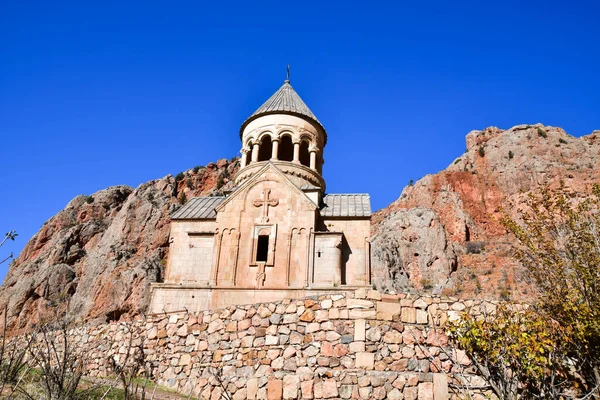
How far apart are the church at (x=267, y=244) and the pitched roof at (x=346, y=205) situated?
3 centimetres

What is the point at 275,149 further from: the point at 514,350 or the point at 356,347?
the point at 514,350

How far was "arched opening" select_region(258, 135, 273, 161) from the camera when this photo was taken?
14.0 metres

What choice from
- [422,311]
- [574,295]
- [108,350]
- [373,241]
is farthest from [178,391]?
[373,241]

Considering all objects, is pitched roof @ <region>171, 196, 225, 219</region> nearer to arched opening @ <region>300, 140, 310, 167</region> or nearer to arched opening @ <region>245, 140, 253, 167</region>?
arched opening @ <region>245, 140, 253, 167</region>

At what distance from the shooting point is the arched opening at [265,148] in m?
14.0

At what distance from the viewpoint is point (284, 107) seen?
13695 mm

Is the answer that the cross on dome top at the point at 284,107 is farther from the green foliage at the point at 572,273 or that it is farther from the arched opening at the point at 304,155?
the green foliage at the point at 572,273

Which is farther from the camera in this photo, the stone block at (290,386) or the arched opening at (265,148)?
the arched opening at (265,148)

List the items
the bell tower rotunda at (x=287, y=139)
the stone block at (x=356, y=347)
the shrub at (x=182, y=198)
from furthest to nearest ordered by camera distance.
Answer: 1. the shrub at (x=182, y=198)
2. the bell tower rotunda at (x=287, y=139)
3. the stone block at (x=356, y=347)

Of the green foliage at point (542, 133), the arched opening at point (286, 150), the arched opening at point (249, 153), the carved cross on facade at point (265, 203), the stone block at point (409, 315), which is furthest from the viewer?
the green foliage at point (542, 133)

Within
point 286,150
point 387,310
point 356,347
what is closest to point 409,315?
point 387,310

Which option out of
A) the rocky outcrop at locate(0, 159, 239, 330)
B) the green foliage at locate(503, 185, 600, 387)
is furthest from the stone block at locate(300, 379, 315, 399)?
the rocky outcrop at locate(0, 159, 239, 330)

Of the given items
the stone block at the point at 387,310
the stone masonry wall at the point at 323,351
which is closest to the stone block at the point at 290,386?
the stone masonry wall at the point at 323,351

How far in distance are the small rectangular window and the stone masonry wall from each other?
4435 mm
